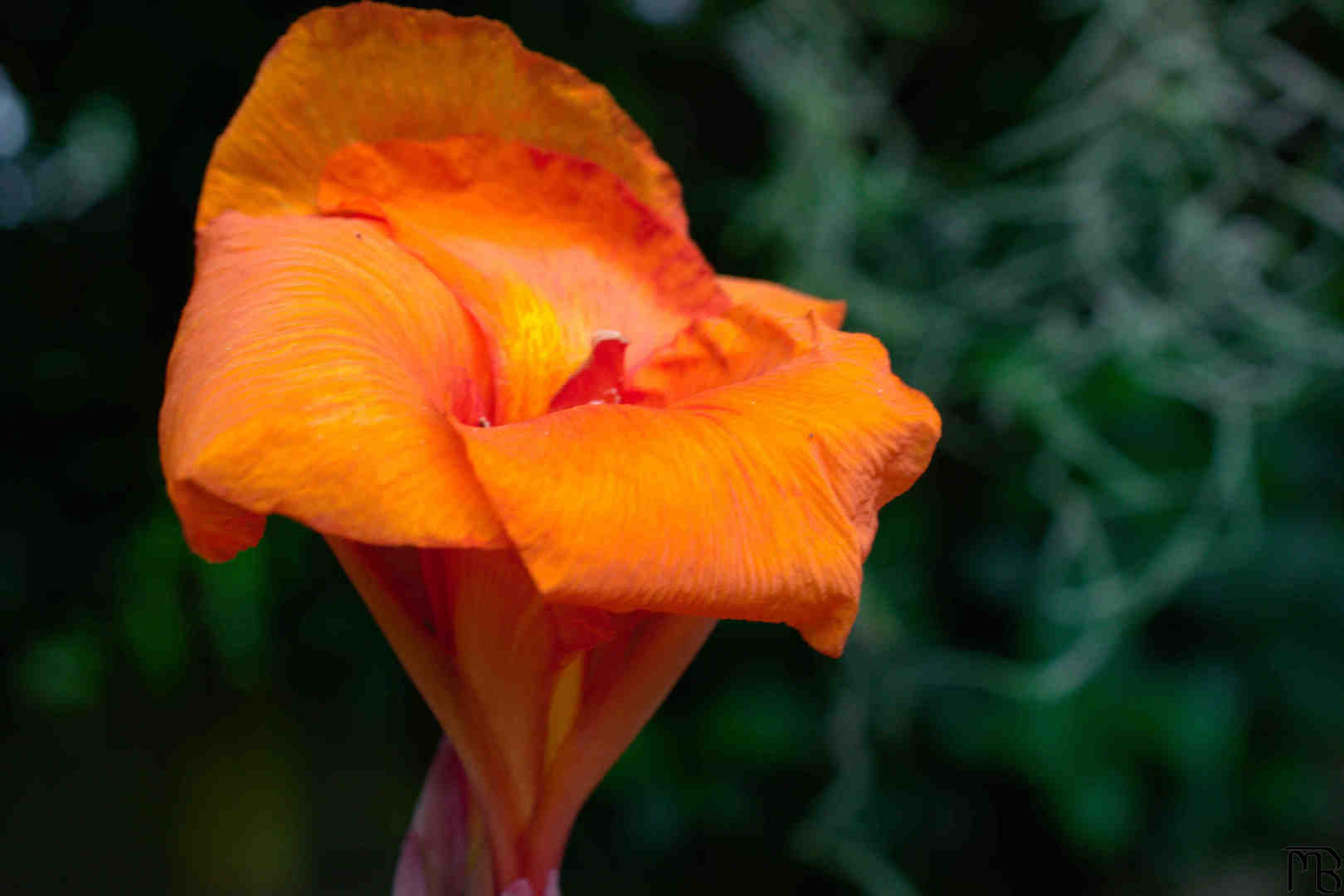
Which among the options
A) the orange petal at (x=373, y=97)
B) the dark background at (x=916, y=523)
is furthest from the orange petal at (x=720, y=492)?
the dark background at (x=916, y=523)

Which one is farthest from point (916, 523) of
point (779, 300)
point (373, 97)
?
point (373, 97)

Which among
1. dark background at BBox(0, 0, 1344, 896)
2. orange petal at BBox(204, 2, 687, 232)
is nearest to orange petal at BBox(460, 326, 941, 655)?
orange petal at BBox(204, 2, 687, 232)

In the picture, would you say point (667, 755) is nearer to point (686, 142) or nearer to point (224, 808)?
point (224, 808)

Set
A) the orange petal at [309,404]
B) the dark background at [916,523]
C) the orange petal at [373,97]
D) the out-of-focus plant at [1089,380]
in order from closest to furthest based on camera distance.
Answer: the orange petal at [309,404] → the orange petal at [373,97] → the dark background at [916,523] → the out-of-focus plant at [1089,380]

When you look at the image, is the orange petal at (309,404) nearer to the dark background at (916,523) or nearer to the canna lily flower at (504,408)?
the canna lily flower at (504,408)

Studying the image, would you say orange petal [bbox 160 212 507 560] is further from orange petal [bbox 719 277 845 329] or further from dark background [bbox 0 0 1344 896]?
dark background [bbox 0 0 1344 896]

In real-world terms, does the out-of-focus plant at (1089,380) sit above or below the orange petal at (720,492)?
below

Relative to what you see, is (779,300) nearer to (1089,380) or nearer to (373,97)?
(373,97)

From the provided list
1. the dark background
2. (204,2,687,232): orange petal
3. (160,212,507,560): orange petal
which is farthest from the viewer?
the dark background
